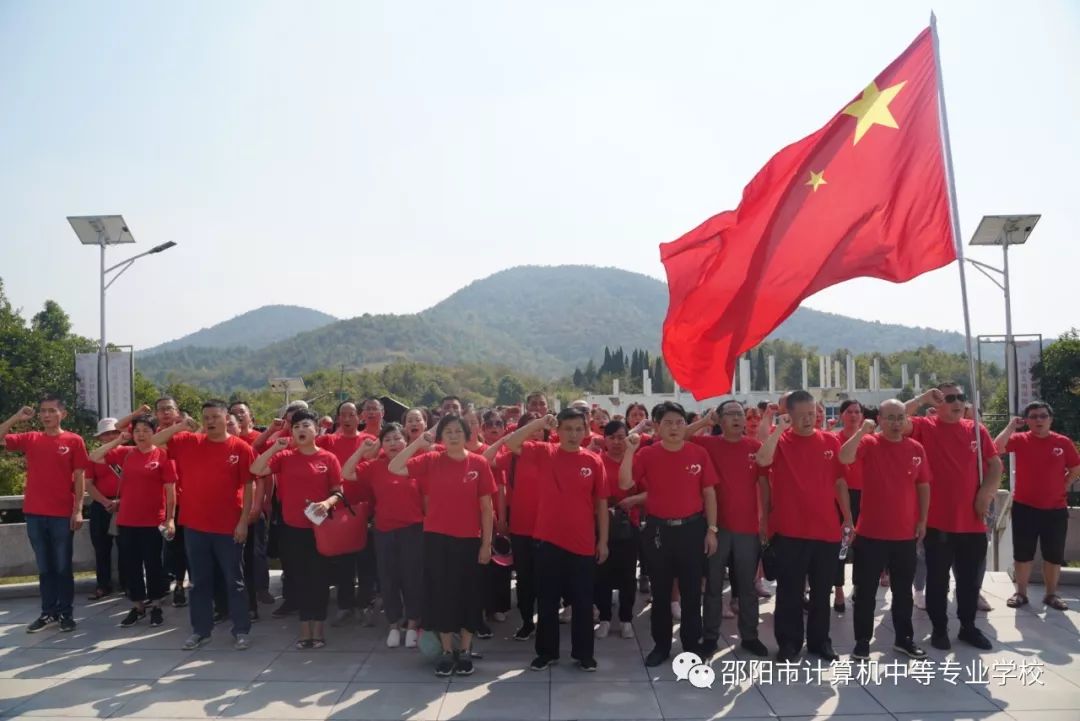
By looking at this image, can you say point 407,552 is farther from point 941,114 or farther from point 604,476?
point 941,114

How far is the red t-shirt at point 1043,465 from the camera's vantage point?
6.87 metres

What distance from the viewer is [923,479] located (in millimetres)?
5664

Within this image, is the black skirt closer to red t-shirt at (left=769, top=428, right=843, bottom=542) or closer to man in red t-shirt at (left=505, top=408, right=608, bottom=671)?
man in red t-shirt at (left=505, top=408, right=608, bottom=671)

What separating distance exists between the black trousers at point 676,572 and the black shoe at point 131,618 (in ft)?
14.4

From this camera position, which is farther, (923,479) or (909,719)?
(923,479)

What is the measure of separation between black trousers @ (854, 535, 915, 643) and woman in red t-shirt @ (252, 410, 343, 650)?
3864mm

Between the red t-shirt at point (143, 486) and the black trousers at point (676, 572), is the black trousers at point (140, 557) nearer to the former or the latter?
the red t-shirt at point (143, 486)

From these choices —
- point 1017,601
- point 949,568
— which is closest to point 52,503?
point 949,568

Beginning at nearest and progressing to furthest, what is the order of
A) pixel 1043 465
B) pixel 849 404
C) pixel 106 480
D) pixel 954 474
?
pixel 954 474
pixel 1043 465
pixel 849 404
pixel 106 480

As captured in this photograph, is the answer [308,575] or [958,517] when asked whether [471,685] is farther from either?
[958,517]

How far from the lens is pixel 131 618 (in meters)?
6.70

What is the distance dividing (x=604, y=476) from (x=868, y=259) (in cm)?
252

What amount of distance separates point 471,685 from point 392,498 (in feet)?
5.02

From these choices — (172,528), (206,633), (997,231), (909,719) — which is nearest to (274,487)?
(172,528)
